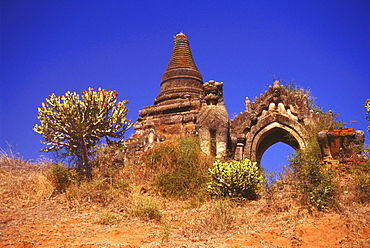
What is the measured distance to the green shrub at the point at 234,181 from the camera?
27.8 feet

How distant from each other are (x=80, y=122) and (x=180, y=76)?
394 inches

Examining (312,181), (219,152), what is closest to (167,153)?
(219,152)

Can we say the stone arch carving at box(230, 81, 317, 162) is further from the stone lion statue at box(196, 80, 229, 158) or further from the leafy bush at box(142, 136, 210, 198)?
the leafy bush at box(142, 136, 210, 198)

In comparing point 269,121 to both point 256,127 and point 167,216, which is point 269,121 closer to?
point 256,127

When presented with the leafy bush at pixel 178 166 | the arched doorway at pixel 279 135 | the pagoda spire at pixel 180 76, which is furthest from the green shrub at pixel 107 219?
the pagoda spire at pixel 180 76

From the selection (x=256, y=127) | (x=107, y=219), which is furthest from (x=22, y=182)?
(x=256, y=127)

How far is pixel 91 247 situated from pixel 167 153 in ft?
16.0

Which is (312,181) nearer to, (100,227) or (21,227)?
(100,227)

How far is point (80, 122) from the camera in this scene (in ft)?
36.2

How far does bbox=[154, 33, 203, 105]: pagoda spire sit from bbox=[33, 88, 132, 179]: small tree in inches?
235

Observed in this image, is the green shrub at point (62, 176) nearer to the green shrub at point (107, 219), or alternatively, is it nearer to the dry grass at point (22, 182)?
the dry grass at point (22, 182)

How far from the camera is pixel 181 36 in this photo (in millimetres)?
22828

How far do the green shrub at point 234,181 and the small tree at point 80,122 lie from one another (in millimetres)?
3837

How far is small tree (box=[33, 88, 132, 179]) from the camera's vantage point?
431 inches
